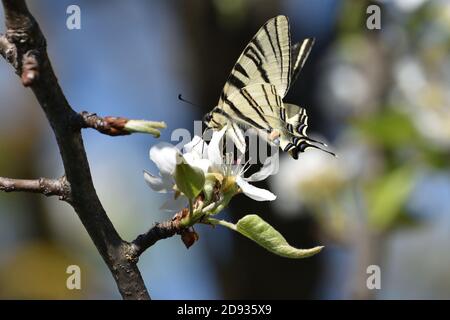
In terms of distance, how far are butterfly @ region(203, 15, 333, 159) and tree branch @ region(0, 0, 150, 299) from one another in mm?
394

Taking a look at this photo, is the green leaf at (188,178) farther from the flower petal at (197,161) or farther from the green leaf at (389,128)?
the green leaf at (389,128)

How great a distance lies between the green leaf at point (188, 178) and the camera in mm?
1080

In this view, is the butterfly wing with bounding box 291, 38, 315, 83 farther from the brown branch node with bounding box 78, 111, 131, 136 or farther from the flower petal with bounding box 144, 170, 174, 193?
the brown branch node with bounding box 78, 111, 131, 136

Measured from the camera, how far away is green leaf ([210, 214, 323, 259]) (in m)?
1.05

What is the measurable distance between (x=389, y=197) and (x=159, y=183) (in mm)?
1418

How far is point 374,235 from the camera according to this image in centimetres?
253

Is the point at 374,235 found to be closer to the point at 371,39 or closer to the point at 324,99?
the point at 371,39

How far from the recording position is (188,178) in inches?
42.9

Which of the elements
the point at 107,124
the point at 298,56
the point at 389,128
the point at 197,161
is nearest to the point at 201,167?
the point at 197,161

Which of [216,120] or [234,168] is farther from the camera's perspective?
[216,120]

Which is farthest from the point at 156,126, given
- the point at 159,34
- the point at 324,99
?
the point at 159,34

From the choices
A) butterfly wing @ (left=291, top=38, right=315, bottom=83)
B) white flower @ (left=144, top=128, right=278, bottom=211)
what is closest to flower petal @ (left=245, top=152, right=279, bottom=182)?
white flower @ (left=144, top=128, right=278, bottom=211)

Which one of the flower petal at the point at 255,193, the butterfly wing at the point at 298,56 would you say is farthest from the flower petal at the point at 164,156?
the butterfly wing at the point at 298,56

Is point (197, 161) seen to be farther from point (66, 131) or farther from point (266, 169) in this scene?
point (66, 131)
